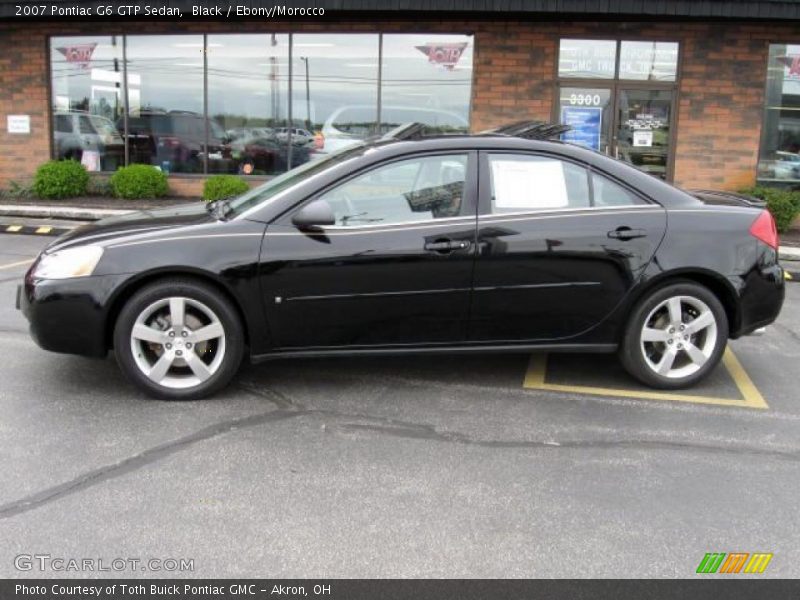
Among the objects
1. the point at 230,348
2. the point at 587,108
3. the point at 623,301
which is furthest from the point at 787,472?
the point at 587,108

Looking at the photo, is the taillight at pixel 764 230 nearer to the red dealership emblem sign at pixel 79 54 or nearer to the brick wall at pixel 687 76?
the brick wall at pixel 687 76

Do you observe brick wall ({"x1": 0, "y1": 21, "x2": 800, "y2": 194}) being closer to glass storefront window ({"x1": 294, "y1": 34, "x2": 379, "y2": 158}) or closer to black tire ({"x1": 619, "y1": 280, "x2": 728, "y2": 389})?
glass storefront window ({"x1": 294, "y1": 34, "x2": 379, "y2": 158})

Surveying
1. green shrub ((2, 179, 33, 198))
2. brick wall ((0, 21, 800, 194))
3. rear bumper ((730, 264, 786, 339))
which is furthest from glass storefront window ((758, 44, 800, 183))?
green shrub ((2, 179, 33, 198))

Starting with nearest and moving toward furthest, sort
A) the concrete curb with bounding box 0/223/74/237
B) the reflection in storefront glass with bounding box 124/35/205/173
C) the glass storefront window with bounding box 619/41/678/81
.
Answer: the concrete curb with bounding box 0/223/74/237 → the glass storefront window with bounding box 619/41/678/81 → the reflection in storefront glass with bounding box 124/35/205/173

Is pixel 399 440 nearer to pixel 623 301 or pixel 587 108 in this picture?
pixel 623 301

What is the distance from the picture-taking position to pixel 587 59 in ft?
38.7

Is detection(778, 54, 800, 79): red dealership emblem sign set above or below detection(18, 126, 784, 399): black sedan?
above

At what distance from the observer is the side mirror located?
4.34 meters

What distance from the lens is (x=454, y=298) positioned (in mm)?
4551

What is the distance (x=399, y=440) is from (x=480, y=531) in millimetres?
976

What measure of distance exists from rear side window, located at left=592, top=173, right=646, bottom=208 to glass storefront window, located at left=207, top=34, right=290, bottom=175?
887 centimetres

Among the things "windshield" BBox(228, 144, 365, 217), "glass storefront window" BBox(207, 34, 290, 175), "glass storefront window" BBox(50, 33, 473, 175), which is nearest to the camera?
"windshield" BBox(228, 144, 365, 217)

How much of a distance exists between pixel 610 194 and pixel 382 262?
1485mm

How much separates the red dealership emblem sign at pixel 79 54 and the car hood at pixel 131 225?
9305 mm
